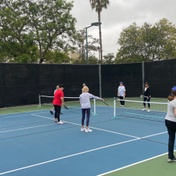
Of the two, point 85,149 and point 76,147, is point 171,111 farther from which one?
point 76,147

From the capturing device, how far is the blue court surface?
5.62 m

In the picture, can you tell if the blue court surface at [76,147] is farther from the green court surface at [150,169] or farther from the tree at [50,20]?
the tree at [50,20]

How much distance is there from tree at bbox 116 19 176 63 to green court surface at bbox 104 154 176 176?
109 feet

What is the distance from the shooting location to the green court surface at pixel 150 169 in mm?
5090

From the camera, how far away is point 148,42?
3784cm

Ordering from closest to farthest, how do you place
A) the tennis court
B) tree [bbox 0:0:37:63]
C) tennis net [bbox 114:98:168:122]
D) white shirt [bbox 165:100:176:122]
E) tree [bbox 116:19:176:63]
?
the tennis court
white shirt [bbox 165:100:176:122]
tennis net [bbox 114:98:168:122]
tree [bbox 0:0:37:63]
tree [bbox 116:19:176:63]

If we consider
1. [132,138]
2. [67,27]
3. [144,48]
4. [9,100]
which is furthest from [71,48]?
[132,138]

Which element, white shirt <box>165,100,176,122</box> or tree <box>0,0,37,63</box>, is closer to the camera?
white shirt <box>165,100,176,122</box>

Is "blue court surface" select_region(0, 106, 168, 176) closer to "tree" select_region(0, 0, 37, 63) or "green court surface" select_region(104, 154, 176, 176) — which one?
"green court surface" select_region(104, 154, 176, 176)

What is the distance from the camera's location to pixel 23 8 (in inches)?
1019

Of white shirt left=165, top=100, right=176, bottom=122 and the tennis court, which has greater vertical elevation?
white shirt left=165, top=100, right=176, bottom=122

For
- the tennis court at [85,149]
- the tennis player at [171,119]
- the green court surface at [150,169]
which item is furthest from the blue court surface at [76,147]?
the tennis player at [171,119]

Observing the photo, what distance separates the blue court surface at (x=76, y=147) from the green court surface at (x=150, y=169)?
0.77ft

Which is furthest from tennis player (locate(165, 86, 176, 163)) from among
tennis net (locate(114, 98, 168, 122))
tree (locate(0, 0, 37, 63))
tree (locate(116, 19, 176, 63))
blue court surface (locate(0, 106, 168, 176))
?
tree (locate(116, 19, 176, 63))
